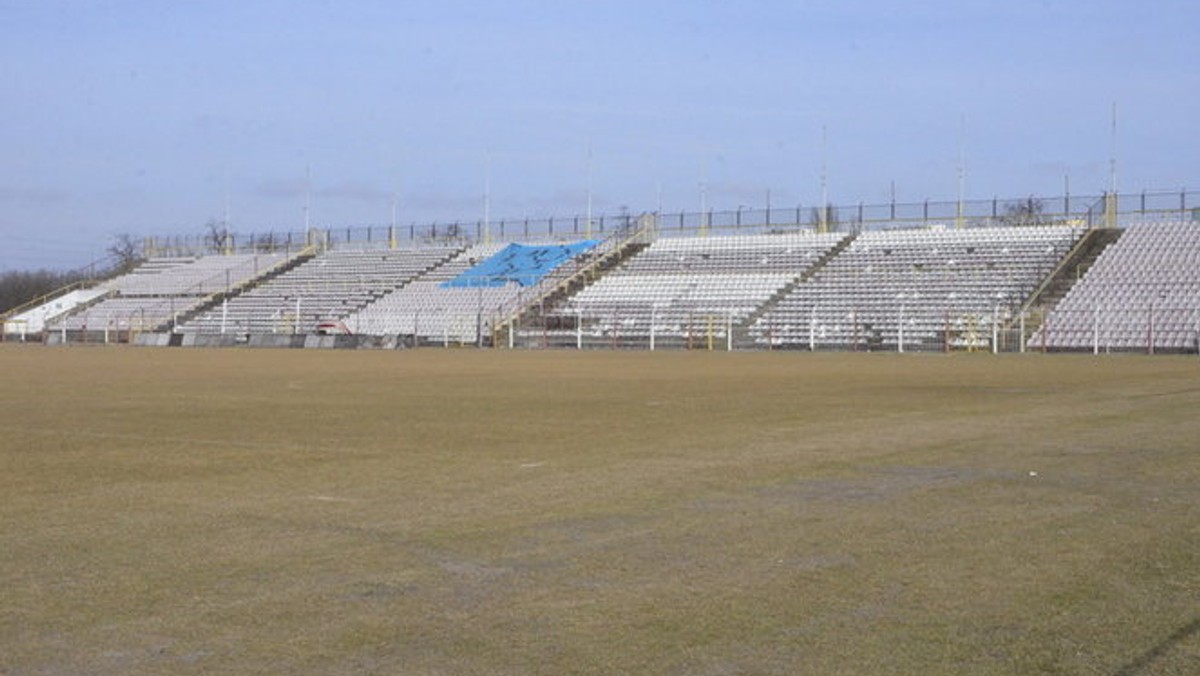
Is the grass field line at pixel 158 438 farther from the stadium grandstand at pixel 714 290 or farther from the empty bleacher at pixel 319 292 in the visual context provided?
the empty bleacher at pixel 319 292

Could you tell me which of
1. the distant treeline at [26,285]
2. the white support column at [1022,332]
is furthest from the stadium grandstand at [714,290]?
the distant treeline at [26,285]

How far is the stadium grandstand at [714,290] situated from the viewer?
51844 mm

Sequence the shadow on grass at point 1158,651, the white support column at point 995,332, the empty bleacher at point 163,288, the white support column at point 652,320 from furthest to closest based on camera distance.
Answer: the empty bleacher at point 163,288 < the white support column at point 652,320 < the white support column at point 995,332 < the shadow on grass at point 1158,651

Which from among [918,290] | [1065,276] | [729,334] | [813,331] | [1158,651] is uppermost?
[1065,276]

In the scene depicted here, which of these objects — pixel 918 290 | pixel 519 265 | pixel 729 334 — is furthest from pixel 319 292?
pixel 918 290

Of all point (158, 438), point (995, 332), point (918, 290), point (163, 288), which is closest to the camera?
point (158, 438)

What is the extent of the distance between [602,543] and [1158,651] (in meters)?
3.33

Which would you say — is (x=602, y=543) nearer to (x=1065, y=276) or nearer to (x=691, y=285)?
(x=1065, y=276)

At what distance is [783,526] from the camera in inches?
352

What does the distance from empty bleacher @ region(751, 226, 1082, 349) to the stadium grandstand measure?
0.11 meters

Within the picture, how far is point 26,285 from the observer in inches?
4572

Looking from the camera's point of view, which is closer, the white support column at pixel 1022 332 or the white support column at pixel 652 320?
the white support column at pixel 1022 332

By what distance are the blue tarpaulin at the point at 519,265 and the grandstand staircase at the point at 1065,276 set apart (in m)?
23.1

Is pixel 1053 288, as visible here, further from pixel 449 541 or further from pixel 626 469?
pixel 449 541
